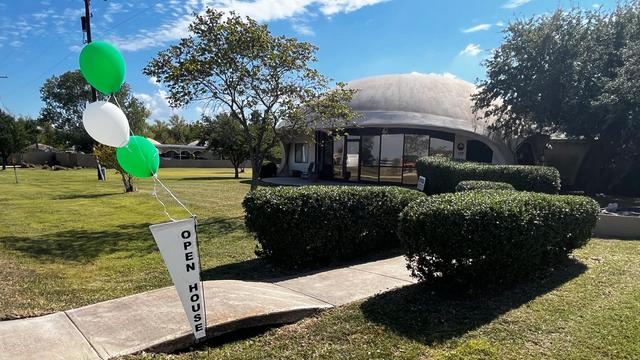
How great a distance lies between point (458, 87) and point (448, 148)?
5.73m

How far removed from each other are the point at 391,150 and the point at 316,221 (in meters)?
15.7

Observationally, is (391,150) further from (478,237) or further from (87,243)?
(478,237)

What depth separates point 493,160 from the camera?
2139 cm

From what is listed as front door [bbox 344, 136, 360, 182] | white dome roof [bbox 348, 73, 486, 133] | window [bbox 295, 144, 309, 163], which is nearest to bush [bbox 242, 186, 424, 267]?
white dome roof [bbox 348, 73, 486, 133]

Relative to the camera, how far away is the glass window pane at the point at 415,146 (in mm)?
21141

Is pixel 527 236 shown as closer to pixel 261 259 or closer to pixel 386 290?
pixel 386 290

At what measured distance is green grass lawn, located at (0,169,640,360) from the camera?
11.9 ft

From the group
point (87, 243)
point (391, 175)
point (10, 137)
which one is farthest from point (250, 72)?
point (10, 137)

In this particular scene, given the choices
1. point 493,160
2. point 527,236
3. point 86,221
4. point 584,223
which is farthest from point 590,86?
point 86,221

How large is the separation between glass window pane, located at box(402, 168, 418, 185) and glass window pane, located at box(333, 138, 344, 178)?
3.55m

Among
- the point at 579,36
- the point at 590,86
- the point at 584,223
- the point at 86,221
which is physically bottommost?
the point at 86,221

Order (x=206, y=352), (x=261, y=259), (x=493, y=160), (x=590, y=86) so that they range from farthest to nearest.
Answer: (x=493, y=160)
(x=590, y=86)
(x=261, y=259)
(x=206, y=352)

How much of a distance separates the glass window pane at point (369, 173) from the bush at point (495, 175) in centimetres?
692

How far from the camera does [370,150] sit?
2197 centimetres
